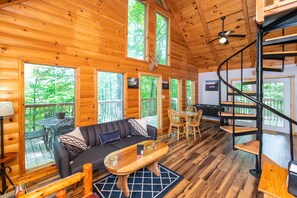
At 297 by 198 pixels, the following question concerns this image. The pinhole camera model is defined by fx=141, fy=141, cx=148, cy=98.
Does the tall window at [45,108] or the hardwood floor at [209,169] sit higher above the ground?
the tall window at [45,108]

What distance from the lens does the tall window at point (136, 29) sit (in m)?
4.08

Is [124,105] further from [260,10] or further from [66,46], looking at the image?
[260,10]

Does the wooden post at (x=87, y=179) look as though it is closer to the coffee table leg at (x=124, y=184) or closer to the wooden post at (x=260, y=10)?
the coffee table leg at (x=124, y=184)

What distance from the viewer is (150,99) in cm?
483

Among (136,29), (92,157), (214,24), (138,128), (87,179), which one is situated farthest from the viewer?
(214,24)

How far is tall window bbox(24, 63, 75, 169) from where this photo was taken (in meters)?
2.55

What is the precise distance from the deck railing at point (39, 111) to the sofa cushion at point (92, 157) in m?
1.02

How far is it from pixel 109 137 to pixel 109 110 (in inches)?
35.3

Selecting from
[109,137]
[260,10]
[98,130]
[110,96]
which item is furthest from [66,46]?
[260,10]

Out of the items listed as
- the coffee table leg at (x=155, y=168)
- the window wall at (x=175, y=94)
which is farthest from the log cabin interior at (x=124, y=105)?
the window wall at (x=175, y=94)

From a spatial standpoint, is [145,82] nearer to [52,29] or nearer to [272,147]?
[52,29]

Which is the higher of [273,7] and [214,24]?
[214,24]

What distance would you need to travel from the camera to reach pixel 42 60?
102 inches

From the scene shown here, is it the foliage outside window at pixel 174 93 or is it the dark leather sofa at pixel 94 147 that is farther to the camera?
the foliage outside window at pixel 174 93
